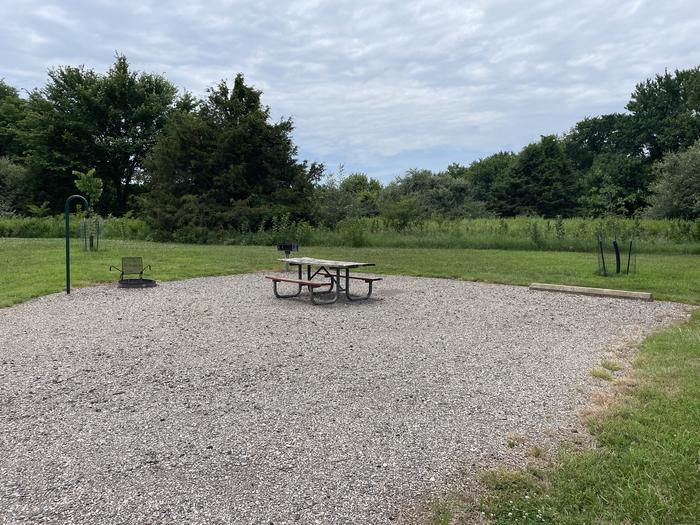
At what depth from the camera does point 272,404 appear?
3480 mm

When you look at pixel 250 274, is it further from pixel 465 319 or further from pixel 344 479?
pixel 344 479

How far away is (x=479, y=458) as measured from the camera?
2.69 m

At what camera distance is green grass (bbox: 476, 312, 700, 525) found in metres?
2.16

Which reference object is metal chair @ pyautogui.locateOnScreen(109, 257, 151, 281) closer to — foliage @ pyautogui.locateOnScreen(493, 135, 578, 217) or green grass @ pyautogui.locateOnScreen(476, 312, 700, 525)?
green grass @ pyautogui.locateOnScreen(476, 312, 700, 525)

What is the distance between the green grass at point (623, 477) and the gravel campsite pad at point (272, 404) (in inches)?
10.7

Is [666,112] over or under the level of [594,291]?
over

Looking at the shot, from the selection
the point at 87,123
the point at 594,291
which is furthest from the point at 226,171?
the point at 87,123

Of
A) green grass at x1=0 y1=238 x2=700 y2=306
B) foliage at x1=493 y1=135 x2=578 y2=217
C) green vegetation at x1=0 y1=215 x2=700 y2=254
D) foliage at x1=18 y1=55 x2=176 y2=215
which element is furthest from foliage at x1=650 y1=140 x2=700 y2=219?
foliage at x1=18 y1=55 x2=176 y2=215

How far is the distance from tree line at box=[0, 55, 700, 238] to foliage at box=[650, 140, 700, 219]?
0.06m

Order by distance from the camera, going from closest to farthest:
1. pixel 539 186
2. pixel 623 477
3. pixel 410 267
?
pixel 623 477
pixel 410 267
pixel 539 186

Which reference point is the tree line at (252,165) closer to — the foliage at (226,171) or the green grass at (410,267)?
the foliage at (226,171)

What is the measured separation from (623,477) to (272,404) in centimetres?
204

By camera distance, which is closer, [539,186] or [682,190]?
[682,190]

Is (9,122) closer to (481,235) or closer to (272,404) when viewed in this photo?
(481,235)
